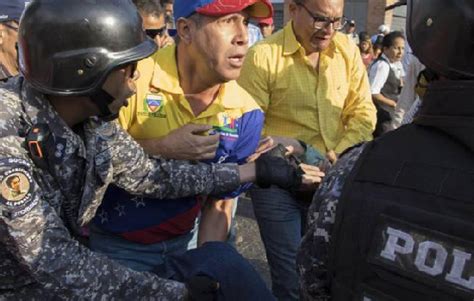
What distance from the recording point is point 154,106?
2.34 meters

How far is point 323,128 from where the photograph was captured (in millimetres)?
3111

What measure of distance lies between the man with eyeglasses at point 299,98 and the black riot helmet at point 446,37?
5.26 feet

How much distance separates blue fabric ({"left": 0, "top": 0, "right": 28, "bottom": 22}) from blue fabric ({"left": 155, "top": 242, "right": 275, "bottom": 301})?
85.9 inches

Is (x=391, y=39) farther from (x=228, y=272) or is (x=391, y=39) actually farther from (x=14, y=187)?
(x=14, y=187)

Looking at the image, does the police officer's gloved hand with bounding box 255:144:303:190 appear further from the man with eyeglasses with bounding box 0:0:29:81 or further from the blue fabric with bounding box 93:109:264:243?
the man with eyeglasses with bounding box 0:0:29:81

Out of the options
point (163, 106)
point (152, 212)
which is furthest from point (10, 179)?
point (163, 106)

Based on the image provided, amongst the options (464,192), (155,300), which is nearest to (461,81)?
(464,192)

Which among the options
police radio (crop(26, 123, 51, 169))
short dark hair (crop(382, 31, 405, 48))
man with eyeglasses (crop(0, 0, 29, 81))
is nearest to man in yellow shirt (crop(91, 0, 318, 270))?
police radio (crop(26, 123, 51, 169))

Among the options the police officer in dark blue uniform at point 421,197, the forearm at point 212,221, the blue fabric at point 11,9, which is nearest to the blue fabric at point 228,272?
the police officer in dark blue uniform at point 421,197

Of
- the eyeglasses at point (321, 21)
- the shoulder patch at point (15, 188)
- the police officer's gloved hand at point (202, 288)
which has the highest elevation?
the eyeglasses at point (321, 21)

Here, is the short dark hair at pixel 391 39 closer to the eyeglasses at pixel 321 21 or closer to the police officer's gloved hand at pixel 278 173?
the eyeglasses at pixel 321 21

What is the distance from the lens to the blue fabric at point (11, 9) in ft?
11.2

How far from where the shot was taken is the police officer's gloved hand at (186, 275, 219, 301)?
68.0 inches

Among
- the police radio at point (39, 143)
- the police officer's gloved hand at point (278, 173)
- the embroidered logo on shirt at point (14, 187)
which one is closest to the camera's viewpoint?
the embroidered logo on shirt at point (14, 187)
